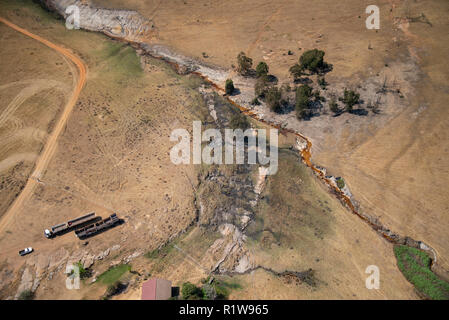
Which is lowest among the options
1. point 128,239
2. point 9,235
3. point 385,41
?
point 128,239

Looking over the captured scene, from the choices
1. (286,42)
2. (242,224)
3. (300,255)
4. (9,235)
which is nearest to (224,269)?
(242,224)

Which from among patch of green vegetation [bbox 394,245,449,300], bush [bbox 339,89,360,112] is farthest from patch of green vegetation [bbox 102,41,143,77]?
patch of green vegetation [bbox 394,245,449,300]

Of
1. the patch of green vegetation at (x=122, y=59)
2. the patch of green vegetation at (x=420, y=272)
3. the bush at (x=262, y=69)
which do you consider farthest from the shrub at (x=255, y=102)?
the patch of green vegetation at (x=420, y=272)

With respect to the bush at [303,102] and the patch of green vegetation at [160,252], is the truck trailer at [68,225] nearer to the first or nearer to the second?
the patch of green vegetation at [160,252]

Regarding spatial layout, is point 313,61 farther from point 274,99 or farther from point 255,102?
point 255,102

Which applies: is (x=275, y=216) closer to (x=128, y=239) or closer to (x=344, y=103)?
(x=128, y=239)

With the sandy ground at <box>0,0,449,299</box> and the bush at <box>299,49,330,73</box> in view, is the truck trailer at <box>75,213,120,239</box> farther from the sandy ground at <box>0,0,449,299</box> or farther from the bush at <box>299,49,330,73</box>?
the bush at <box>299,49,330,73</box>
